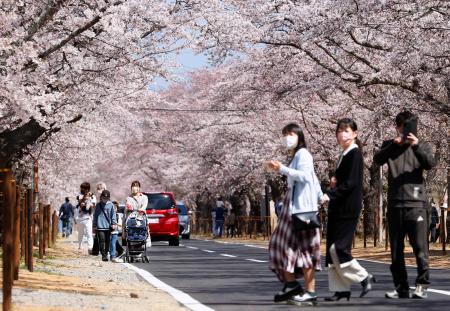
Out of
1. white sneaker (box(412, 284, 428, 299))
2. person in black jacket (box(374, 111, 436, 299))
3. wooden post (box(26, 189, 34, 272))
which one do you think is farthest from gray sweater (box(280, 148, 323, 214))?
wooden post (box(26, 189, 34, 272))

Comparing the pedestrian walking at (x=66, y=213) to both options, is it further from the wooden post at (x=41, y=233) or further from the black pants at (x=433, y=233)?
the wooden post at (x=41, y=233)

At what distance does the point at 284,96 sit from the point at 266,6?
2.97 meters

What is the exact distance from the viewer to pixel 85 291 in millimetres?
12180

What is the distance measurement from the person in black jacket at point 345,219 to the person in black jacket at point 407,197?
1.63ft

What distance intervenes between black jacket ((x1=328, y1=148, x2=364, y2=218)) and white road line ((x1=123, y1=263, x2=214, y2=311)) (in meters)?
1.53

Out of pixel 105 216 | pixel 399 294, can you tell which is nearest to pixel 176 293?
pixel 399 294

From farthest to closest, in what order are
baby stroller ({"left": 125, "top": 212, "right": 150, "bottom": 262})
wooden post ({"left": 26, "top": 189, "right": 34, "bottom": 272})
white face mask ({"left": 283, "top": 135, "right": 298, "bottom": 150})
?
baby stroller ({"left": 125, "top": 212, "right": 150, "bottom": 262})
wooden post ({"left": 26, "top": 189, "right": 34, "bottom": 272})
white face mask ({"left": 283, "top": 135, "right": 298, "bottom": 150})

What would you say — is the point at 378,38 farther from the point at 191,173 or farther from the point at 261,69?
the point at 191,173

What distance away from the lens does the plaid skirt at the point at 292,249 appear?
10.1 metres

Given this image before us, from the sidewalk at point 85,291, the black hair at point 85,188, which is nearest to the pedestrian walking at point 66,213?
the black hair at point 85,188

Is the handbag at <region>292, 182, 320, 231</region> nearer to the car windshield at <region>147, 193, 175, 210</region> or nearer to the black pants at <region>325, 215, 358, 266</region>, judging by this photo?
the black pants at <region>325, 215, 358, 266</region>

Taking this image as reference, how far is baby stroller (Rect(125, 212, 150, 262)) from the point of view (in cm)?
2138

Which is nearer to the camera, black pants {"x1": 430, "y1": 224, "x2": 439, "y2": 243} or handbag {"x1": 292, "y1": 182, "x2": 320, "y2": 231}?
handbag {"x1": 292, "y1": 182, "x2": 320, "y2": 231}

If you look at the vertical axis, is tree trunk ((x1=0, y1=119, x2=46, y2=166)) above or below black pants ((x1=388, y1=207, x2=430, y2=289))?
above
